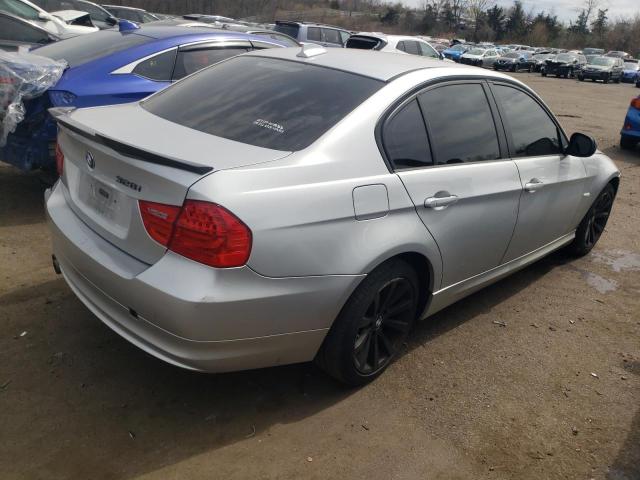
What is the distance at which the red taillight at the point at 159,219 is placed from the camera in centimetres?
235

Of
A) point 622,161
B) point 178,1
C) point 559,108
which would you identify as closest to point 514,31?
point 178,1

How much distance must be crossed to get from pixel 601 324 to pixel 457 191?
5.84 ft

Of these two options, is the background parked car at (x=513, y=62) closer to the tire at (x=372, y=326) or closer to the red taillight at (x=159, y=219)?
the tire at (x=372, y=326)

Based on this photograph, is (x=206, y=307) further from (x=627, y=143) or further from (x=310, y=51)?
(x=627, y=143)

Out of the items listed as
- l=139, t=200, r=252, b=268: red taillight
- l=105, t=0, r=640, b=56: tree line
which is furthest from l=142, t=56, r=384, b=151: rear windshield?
l=105, t=0, r=640, b=56: tree line

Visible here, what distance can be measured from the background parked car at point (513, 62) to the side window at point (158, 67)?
121 ft

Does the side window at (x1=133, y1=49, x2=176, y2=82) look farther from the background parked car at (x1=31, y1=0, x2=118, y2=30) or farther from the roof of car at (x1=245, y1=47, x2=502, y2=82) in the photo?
the background parked car at (x1=31, y1=0, x2=118, y2=30)

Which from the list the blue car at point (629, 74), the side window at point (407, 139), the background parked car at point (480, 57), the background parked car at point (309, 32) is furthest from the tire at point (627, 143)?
the blue car at point (629, 74)

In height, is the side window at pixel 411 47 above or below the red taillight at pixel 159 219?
above

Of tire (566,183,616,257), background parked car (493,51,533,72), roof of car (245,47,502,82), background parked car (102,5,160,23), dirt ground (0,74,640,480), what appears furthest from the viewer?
background parked car (493,51,533,72)

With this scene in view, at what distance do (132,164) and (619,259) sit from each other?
4691mm

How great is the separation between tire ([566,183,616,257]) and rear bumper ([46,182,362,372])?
321 cm

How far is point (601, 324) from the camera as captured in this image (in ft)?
13.5

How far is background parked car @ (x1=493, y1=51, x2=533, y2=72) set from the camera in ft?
126
